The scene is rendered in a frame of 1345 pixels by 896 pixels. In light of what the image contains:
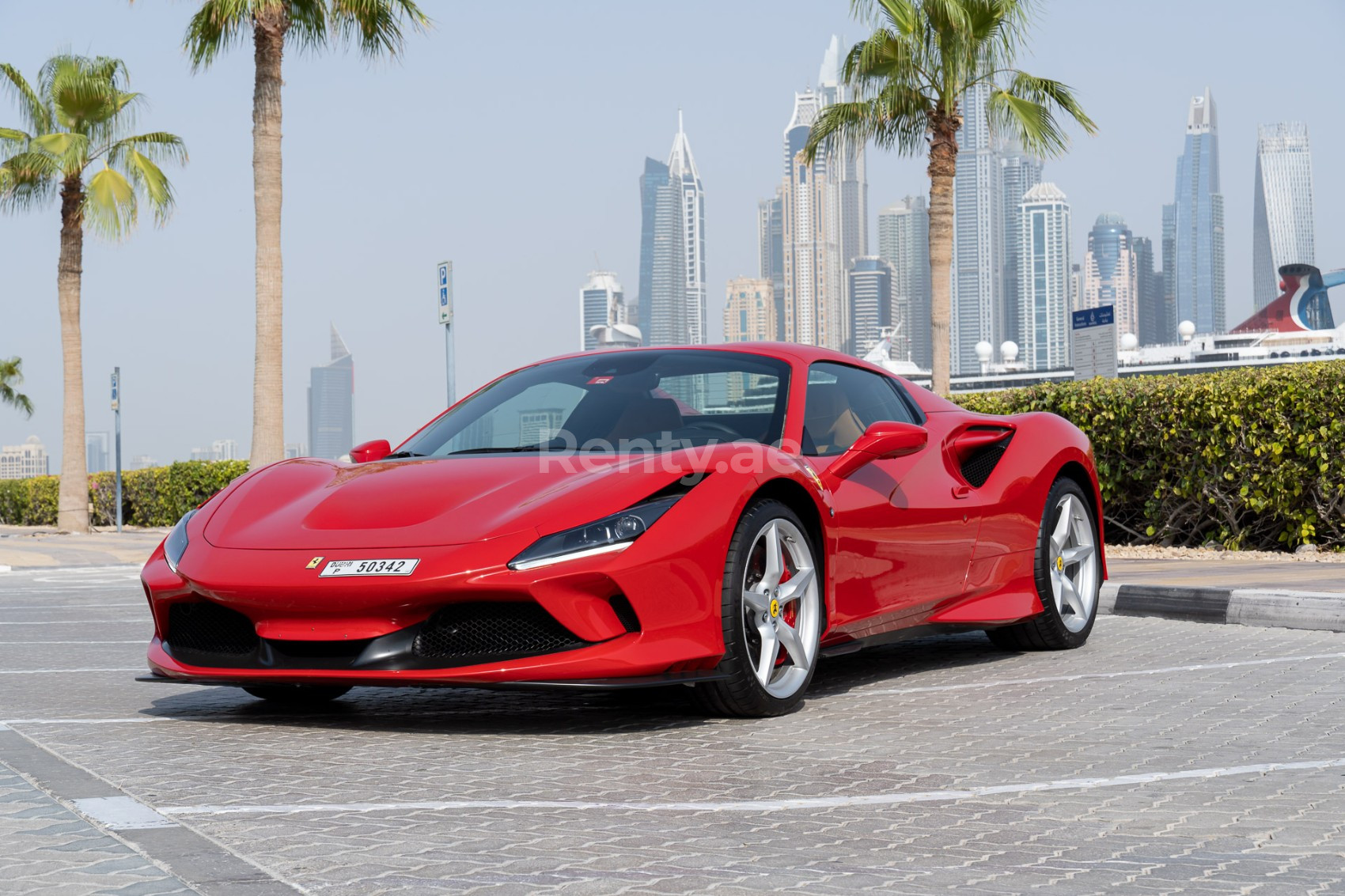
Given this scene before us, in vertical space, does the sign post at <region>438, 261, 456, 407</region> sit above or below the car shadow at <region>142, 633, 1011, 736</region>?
above

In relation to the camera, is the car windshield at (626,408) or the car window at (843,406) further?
the car window at (843,406)

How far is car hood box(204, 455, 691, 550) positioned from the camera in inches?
173

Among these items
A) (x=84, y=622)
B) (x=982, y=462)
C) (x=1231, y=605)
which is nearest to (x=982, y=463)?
(x=982, y=462)

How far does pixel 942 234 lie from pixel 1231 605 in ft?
44.1

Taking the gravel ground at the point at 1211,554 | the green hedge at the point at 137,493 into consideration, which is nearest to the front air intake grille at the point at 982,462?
the gravel ground at the point at 1211,554

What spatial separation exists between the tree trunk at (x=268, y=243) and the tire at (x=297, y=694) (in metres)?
11.9

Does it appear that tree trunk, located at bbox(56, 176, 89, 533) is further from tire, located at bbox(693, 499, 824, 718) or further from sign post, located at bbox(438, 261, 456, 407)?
tire, located at bbox(693, 499, 824, 718)

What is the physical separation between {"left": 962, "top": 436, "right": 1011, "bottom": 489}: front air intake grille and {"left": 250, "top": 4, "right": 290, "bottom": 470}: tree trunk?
12000 millimetres

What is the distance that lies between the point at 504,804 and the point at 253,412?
1433cm

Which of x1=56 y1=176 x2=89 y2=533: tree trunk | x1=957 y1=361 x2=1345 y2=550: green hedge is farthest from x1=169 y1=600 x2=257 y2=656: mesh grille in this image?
x1=56 y1=176 x2=89 y2=533: tree trunk

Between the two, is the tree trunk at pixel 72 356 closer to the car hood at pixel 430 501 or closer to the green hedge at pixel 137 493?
the green hedge at pixel 137 493

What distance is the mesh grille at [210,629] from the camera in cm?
458

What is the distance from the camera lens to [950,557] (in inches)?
230

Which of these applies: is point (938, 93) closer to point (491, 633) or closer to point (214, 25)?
point (214, 25)
